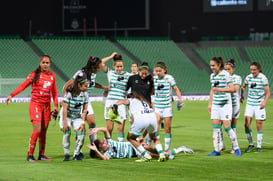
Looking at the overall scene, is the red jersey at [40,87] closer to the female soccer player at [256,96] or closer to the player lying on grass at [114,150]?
the player lying on grass at [114,150]

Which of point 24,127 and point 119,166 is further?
point 24,127

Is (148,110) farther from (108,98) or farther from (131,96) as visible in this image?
(108,98)

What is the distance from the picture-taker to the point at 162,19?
50.8m

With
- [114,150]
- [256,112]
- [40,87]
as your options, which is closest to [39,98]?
[40,87]

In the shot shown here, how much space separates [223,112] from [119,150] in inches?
98.4

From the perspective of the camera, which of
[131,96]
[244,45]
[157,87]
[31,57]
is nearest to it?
[131,96]

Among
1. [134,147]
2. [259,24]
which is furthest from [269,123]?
[259,24]

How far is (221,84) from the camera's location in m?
13.8

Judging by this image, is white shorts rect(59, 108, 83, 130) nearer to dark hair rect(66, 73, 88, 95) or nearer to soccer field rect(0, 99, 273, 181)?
dark hair rect(66, 73, 88, 95)

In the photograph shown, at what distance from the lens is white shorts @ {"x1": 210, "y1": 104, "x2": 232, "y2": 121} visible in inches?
544

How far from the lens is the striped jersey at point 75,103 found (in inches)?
498

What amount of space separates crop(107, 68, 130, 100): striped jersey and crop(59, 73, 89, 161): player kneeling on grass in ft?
7.71

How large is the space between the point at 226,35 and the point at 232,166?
131 ft

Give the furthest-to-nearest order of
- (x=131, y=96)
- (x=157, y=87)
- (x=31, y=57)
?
(x=31, y=57), (x=157, y=87), (x=131, y=96)
